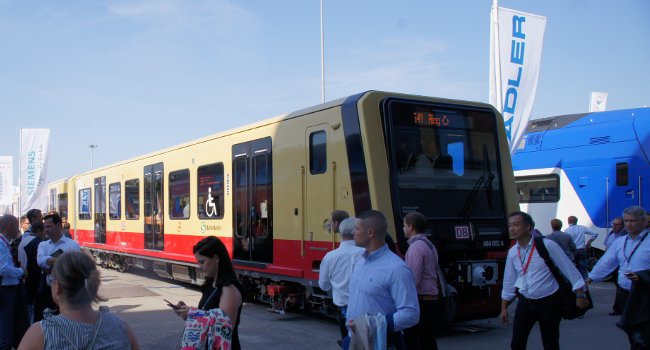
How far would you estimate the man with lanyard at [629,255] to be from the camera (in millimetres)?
5910

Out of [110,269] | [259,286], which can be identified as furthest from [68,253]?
[110,269]

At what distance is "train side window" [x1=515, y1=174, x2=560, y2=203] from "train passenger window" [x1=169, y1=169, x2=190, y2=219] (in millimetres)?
8976

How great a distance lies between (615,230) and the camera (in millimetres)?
12391

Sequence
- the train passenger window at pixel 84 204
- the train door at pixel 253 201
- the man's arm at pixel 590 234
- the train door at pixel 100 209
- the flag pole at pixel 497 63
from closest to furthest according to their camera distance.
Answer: the train door at pixel 253 201 → the flag pole at pixel 497 63 → the man's arm at pixel 590 234 → the train door at pixel 100 209 → the train passenger window at pixel 84 204

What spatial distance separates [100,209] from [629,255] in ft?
52.3

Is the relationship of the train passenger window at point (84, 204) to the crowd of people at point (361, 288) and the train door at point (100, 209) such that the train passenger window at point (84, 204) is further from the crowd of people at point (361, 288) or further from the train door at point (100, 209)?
the crowd of people at point (361, 288)

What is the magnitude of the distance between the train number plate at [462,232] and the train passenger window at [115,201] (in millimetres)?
11020

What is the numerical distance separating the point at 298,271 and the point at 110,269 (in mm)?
12858

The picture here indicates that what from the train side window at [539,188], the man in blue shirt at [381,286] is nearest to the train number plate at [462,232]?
the man in blue shirt at [381,286]

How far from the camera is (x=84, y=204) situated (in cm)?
2048

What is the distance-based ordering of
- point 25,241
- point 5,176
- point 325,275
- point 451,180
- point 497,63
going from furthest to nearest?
point 5,176 → point 497,63 → point 451,180 → point 25,241 → point 325,275

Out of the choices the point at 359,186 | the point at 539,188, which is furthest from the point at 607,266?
the point at 539,188

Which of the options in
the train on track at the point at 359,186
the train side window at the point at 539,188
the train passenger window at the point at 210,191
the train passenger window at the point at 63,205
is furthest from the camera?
the train passenger window at the point at 63,205

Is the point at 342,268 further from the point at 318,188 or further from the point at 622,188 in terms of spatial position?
the point at 622,188
